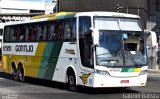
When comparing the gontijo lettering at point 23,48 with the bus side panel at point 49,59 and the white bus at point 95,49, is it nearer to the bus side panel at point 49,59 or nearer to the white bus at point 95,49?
the bus side panel at point 49,59

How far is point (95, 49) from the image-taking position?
16.1 meters

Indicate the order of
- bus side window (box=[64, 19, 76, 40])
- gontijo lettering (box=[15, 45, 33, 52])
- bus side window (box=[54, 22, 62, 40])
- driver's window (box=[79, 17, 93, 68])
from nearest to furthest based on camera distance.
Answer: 1. driver's window (box=[79, 17, 93, 68])
2. bus side window (box=[64, 19, 76, 40])
3. bus side window (box=[54, 22, 62, 40])
4. gontijo lettering (box=[15, 45, 33, 52])

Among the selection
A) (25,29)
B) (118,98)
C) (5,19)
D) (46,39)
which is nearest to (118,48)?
(118,98)

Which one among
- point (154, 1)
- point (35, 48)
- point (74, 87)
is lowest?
point (74, 87)

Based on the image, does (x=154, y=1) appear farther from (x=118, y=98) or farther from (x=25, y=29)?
(x=118, y=98)

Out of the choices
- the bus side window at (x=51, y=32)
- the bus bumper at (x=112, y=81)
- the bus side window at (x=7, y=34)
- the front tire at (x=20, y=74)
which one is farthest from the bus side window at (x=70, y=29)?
the bus side window at (x=7, y=34)

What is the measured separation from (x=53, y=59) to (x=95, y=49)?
12.0 feet

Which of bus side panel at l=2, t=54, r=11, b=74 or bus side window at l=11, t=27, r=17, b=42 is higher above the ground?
bus side window at l=11, t=27, r=17, b=42

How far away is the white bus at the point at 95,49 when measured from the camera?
16047 mm

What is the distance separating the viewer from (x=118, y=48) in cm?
1627

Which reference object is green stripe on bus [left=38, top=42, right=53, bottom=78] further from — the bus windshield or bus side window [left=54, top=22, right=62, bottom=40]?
the bus windshield

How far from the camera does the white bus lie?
16.0 meters

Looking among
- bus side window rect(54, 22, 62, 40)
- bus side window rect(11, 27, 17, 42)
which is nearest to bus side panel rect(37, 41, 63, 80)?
bus side window rect(54, 22, 62, 40)

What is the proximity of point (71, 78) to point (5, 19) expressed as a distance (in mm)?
98110
